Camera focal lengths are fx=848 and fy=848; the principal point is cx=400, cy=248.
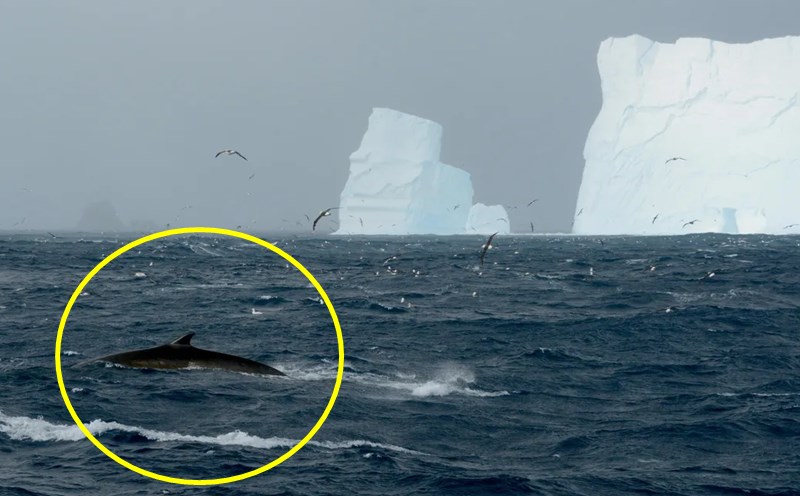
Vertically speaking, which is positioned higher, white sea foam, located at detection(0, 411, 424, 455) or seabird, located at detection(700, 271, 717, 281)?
seabird, located at detection(700, 271, 717, 281)

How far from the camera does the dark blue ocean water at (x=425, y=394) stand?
14906 mm

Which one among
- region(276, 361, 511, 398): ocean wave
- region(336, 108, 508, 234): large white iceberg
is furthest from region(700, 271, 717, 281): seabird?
region(336, 108, 508, 234): large white iceberg

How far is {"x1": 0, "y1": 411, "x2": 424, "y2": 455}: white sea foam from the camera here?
16.5m

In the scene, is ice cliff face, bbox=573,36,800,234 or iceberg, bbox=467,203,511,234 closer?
ice cliff face, bbox=573,36,800,234

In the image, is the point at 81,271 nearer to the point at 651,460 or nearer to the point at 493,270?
the point at 493,270

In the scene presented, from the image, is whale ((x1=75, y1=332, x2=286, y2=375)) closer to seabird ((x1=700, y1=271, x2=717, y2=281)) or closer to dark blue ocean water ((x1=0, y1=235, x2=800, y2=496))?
dark blue ocean water ((x1=0, y1=235, x2=800, y2=496))

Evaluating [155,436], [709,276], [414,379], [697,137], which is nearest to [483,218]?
[697,137]

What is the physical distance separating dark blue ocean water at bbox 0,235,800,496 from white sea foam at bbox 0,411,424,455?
0.24 feet

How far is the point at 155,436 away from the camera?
1672cm

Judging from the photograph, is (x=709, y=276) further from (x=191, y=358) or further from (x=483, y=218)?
(x=483, y=218)

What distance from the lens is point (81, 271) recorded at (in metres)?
60.4

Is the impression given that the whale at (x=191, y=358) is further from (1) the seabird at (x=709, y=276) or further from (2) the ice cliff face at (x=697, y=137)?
(2) the ice cliff face at (x=697, y=137)

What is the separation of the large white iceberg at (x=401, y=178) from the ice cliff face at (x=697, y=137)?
27.8m

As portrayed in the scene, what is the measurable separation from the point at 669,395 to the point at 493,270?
147 feet
